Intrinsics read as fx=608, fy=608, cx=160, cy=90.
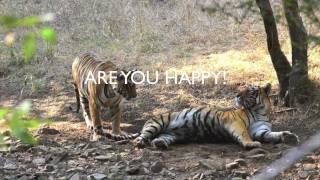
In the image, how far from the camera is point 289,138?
17.8ft

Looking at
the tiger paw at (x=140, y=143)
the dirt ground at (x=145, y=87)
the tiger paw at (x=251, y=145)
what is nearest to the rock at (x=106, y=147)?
the dirt ground at (x=145, y=87)

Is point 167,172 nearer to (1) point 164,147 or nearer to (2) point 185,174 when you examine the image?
(2) point 185,174

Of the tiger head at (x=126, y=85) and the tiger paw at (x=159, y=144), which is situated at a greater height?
the tiger head at (x=126, y=85)

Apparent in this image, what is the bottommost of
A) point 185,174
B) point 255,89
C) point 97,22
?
point 185,174

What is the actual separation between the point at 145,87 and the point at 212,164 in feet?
11.9

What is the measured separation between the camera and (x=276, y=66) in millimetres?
6977

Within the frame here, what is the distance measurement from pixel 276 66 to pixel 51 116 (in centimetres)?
277

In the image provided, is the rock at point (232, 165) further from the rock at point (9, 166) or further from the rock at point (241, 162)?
the rock at point (9, 166)

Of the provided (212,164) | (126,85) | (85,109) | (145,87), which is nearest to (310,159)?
(212,164)

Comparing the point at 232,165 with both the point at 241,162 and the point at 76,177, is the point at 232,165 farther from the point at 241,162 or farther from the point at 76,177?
the point at 76,177

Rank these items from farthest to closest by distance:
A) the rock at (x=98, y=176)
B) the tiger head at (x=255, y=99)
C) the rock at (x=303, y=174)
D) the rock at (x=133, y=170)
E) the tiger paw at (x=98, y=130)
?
the tiger paw at (x=98, y=130), the tiger head at (x=255, y=99), the rock at (x=133, y=170), the rock at (x=98, y=176), the rock at (x=303, y=174)

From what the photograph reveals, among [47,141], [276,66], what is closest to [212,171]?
[47,141]

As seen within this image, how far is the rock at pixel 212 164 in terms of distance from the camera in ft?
15.8

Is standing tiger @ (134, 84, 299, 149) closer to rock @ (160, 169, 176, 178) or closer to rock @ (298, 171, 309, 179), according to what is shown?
rock @ (160, 169, 176, 178)
